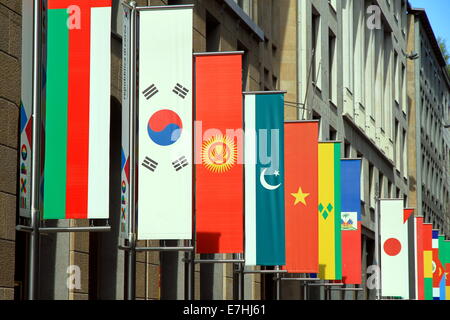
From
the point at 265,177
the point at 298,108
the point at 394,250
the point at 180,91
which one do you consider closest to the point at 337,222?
the point at 394,250

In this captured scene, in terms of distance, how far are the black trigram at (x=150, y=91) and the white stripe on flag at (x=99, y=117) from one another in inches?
78.9

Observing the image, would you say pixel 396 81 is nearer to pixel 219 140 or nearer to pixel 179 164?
pixel 219 140

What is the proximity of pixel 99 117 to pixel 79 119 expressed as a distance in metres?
0.27

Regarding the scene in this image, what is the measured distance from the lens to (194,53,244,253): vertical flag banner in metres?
19.0

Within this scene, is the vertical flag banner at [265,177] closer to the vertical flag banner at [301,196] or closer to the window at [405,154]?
the vertical flag banner at [301,196]

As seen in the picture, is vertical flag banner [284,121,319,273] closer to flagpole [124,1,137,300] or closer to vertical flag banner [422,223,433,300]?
flagpole [124,1,137,300]

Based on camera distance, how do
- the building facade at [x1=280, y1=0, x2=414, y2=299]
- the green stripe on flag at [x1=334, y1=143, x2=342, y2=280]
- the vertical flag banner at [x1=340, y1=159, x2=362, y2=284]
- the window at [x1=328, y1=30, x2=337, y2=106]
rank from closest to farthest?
the green stripe on flag at [x1=334, y1=143, x2=342, y2=280] < the vertical flag banner at [x1=340, y1=159, x2=362, y2=284] < the building facade at [x1=280, y1=0, x2=414, y2=299] < the window at [x1=328, y1=30, x2=337, y2=106]

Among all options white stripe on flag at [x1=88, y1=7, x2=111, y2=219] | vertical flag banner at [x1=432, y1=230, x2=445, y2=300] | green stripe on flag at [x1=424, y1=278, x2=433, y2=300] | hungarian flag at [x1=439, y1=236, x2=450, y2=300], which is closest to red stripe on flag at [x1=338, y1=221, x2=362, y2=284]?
green stripe on flag at [x1=424, y1=278, x2=433, y2=300]

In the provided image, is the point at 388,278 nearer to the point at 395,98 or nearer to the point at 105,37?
the point at 105,37

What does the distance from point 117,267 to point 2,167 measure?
20.0ft

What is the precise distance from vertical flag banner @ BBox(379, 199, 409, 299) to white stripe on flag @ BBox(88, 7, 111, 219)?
2204 centimetres

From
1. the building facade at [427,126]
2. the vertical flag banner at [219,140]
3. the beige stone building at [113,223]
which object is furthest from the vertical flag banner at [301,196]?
the building facade at [427,126]
